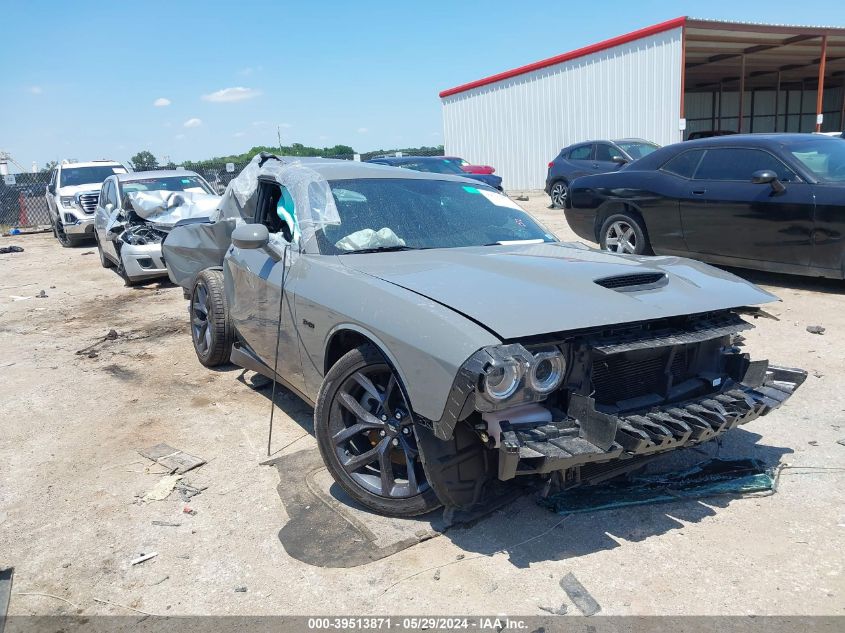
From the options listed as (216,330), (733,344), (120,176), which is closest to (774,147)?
(733,344)

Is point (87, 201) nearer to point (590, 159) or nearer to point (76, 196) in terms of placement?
point (76, 196)

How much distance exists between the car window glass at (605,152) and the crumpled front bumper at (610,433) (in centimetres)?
1314

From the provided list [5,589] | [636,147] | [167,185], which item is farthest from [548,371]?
[636,147]

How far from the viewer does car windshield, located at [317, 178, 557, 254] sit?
3.95 metres

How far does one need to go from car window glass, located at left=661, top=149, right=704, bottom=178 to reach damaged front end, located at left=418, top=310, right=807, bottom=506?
501cm

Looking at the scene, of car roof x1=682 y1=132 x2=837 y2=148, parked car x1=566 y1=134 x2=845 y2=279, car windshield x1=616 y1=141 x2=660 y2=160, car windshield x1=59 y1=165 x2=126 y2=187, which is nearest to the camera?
parked car x1=566 y1=134 x2=845 y2=279

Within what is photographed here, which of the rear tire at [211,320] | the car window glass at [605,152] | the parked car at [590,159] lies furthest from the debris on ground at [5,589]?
the car window glass at [605,152]

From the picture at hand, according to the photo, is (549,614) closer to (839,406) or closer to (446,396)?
(446,396)

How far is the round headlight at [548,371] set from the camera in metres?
2.72

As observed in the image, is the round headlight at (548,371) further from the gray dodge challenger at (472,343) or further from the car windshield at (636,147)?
the car windshield at (636,147)

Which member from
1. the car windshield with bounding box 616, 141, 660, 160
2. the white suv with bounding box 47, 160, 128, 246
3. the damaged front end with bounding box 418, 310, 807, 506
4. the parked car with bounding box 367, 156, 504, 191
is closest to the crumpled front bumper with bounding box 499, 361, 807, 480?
the damaged front end with bounding box 418, 310, 807, 506

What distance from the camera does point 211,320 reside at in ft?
18.5

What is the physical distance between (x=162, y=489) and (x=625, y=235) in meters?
6.46

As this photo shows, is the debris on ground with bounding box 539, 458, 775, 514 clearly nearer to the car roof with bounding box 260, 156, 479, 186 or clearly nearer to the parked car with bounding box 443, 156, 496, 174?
the car roof with bounding box 260, 156, 479, 186
